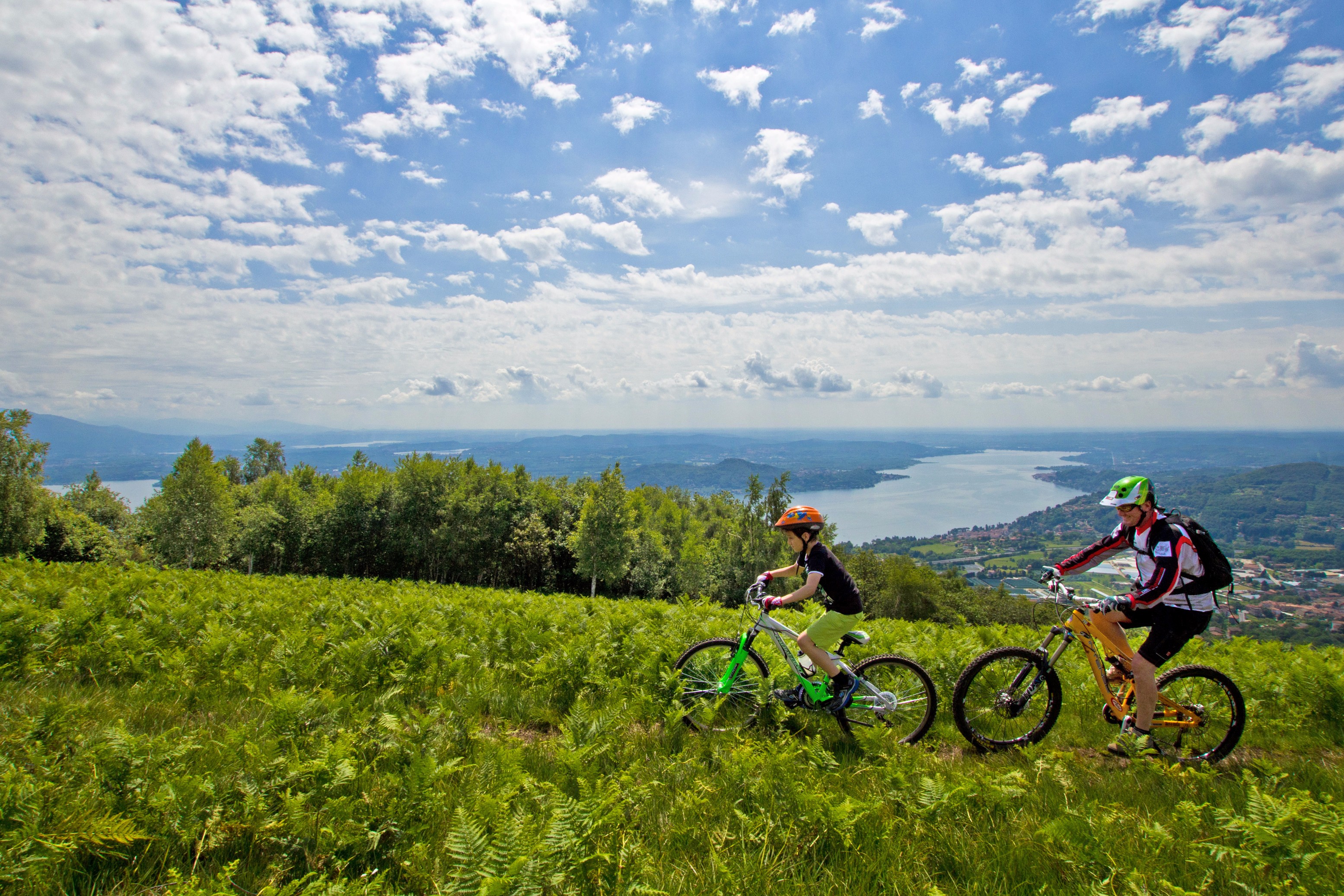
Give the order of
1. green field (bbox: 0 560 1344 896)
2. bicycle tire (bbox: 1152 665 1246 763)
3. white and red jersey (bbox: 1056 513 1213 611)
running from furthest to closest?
1. bicycle tire (bbox: 1152 665 1246 763)
2. white and red jersey (bbox: 1056 513 1213 611)
3. green field (bbox: 0 560 1344 896)

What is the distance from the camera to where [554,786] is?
3.51 meters

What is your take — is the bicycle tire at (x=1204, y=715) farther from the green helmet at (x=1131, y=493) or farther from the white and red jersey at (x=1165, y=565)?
the green helmet at (x=1131, y=493)

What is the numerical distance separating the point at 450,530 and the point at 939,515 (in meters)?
182

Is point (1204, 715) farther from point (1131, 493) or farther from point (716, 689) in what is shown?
point (716, 689)

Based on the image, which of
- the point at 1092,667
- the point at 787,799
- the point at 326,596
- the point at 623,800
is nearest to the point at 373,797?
the point at 623,800

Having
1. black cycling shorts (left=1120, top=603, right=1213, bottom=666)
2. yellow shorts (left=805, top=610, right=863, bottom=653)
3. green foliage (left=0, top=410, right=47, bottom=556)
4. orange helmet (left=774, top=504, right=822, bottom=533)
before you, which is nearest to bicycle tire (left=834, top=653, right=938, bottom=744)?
yellow shorts (left=805, top=610, right=863, bottom=653)

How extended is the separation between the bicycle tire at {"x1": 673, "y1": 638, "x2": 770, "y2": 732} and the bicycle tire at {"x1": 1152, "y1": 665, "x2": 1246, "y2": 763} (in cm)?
401

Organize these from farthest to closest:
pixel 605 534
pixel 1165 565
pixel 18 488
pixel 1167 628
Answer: pixel 605 534, pixel 18 488, pixel 1167 628, pixel 1165 565

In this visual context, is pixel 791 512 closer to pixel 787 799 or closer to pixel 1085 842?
pixel 787 799

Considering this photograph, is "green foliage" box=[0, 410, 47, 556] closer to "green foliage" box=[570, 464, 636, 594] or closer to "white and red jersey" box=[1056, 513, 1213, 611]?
"green foliage" box=[570, 464, 636, 594]

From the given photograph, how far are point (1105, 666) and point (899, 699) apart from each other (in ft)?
7.26

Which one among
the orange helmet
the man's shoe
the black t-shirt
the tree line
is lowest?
the tree line

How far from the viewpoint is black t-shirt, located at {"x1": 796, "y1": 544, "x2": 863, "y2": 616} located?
5375mm

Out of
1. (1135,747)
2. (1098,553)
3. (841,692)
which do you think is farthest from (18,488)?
(1135,747)
